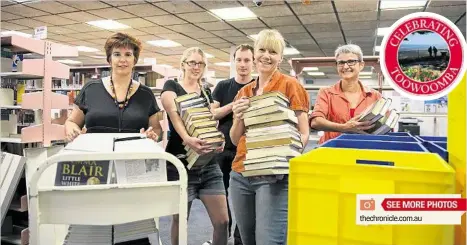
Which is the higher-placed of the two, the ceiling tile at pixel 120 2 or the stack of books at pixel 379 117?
the ceiling tile at pixel 120 2

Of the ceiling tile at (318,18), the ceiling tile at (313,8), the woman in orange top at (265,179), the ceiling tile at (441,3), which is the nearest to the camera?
the woman in orange top at (265,179)

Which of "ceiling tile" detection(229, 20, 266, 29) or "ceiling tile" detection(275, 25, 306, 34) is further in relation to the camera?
"ceiling tile" detection(275, 25, 306, 34)

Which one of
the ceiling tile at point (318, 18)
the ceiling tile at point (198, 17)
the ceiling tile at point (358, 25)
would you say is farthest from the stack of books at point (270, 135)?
the ceiling tile at point (358, 25)

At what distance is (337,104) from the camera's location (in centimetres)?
200

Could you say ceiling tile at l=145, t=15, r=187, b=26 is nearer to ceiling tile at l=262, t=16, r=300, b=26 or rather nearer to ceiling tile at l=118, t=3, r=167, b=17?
ceiling tile at l=118, t=3, r=167, b=17

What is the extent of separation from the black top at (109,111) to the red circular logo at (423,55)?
4.43 feet

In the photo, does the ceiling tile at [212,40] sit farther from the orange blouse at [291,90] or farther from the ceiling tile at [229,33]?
the orange blouse at [291,90]

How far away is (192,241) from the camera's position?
119 inches

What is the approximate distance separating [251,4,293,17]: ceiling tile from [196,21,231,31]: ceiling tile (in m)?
0.96

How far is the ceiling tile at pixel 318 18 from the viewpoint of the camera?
21.1 ft

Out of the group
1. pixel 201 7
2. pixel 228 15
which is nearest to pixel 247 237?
pixel 201 7

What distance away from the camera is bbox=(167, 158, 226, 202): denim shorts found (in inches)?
73.2

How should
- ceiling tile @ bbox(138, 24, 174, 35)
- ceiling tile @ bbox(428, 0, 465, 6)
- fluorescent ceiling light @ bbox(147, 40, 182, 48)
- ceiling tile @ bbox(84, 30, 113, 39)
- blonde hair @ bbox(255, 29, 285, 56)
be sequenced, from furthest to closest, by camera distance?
fluorescent ceiling light @ bbox(147, 40, 182, 48)
ceiling tile @ bbox(84, 30, 113, 39)
ceiling tile @ bbox(138, 24, 174, 35)
ceiling tile @ bbox(428, 0, 465, 6)
blonde hair @ bbox(255, 29, 285, 56)

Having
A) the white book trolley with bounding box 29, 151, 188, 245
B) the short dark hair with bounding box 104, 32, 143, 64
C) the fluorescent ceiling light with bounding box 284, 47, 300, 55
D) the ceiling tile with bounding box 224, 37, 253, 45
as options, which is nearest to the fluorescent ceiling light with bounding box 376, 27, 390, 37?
the white book trolley with bounding box 29, 151, 188, 245
